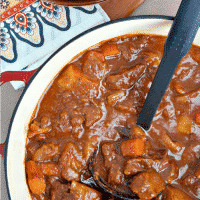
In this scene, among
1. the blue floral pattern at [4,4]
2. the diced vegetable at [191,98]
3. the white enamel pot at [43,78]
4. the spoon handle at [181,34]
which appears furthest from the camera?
the blue floral pattern at [4,4]

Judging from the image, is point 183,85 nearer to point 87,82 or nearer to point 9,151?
point 87,82

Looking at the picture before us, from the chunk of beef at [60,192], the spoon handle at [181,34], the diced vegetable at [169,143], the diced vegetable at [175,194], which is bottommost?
the diced vegetable at [175,194]

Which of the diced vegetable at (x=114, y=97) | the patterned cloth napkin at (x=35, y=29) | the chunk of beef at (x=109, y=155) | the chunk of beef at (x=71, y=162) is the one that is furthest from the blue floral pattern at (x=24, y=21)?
the chunk of beef at (x=109, y=155)

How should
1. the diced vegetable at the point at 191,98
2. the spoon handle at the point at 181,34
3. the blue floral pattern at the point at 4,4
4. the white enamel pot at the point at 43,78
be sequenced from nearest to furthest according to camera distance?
the spoon handle at the point at 181,34, the white enamel pot at the point at 43,78, the diced vegetable at the point at 191,98, the blue floral pattern at the point at 4,4

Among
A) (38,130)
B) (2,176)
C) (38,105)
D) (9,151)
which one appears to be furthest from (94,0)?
(2,176)

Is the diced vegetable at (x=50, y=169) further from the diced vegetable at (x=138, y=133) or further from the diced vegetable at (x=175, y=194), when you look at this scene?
the diced vegetable at (x=175, y=194)

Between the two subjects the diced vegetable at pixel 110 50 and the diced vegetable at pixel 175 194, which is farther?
the diced vegetable at pixel 110 50

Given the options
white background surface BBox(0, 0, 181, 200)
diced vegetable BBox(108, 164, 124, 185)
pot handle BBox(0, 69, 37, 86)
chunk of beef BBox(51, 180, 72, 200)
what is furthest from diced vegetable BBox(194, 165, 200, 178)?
pot handle BBox(0, 69, 37, 86)

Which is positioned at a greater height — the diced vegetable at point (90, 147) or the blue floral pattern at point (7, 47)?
the blue floral pattern at point (7, 47)
